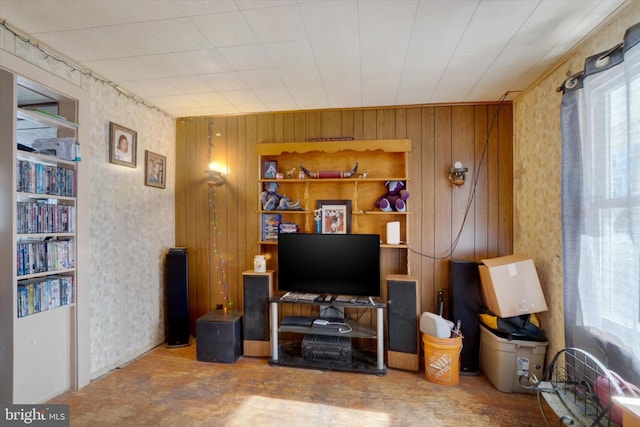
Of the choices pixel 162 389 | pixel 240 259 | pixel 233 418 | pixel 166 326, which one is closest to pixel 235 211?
pixel 240 259

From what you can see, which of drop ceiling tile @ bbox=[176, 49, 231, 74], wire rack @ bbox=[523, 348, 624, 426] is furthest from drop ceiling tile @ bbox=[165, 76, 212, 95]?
wire rack @ bbox=[523, 348, 624, 426]

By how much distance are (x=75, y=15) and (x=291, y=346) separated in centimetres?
308

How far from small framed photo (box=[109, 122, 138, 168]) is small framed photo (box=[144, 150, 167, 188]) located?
→ 0.16 metres

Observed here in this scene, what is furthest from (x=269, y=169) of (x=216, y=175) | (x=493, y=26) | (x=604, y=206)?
(x=604, y=206)

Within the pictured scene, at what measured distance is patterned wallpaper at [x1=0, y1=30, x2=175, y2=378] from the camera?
2436 mm

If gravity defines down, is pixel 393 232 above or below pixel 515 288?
above

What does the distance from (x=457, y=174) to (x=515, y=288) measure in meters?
1.13

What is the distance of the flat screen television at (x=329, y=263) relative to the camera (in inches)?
107

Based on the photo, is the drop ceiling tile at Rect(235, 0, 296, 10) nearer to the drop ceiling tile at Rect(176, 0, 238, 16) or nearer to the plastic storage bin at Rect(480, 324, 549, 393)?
the drop ceiling tile at Rect(176, 0, 238, 16)

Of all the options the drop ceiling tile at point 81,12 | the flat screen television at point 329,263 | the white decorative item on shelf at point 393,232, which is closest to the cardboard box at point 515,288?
the white decorative item on shelf at point 393,232

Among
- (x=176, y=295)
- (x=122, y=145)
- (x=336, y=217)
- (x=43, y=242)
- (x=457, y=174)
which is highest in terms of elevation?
(x=122, y=145)

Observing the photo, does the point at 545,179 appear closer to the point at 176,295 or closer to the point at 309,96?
the point at 309,96

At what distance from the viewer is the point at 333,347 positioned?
2.67m

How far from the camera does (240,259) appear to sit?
128 inches
